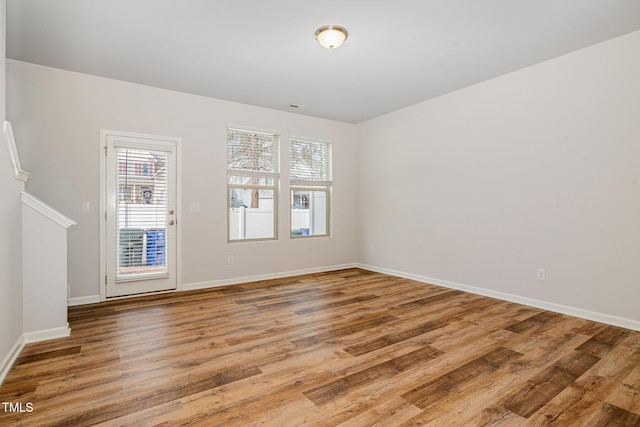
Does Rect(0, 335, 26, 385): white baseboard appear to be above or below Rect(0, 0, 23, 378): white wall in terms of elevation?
below

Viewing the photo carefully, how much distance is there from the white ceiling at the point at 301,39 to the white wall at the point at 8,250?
2.89ft

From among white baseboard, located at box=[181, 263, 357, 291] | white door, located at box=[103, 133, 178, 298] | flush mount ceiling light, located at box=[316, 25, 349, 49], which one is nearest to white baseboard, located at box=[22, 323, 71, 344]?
white door, located at box=[103, 133, 178, 298]

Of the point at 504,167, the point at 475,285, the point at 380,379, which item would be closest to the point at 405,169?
the point at 504,167

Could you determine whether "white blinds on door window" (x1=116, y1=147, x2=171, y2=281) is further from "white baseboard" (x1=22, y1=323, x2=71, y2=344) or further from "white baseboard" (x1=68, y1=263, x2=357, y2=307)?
"white baseboard" (x1=22, y1=323, x2=71, y2=344)

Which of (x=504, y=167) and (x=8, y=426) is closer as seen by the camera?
(x=8, y=426)

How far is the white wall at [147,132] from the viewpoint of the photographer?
3.78 m

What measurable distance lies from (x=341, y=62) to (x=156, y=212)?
310cm

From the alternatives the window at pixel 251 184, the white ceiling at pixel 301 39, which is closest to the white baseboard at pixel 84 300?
the window at pixel 251 184

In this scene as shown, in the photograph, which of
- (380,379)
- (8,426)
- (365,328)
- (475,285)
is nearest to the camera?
(8,426)

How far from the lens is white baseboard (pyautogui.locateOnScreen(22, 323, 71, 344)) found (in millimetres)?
2785

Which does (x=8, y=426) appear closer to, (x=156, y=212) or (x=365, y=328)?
(x=365, y=328)

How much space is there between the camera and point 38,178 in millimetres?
3779

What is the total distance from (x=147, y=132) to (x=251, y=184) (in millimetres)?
1634

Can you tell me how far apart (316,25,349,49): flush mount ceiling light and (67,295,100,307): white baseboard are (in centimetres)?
401
